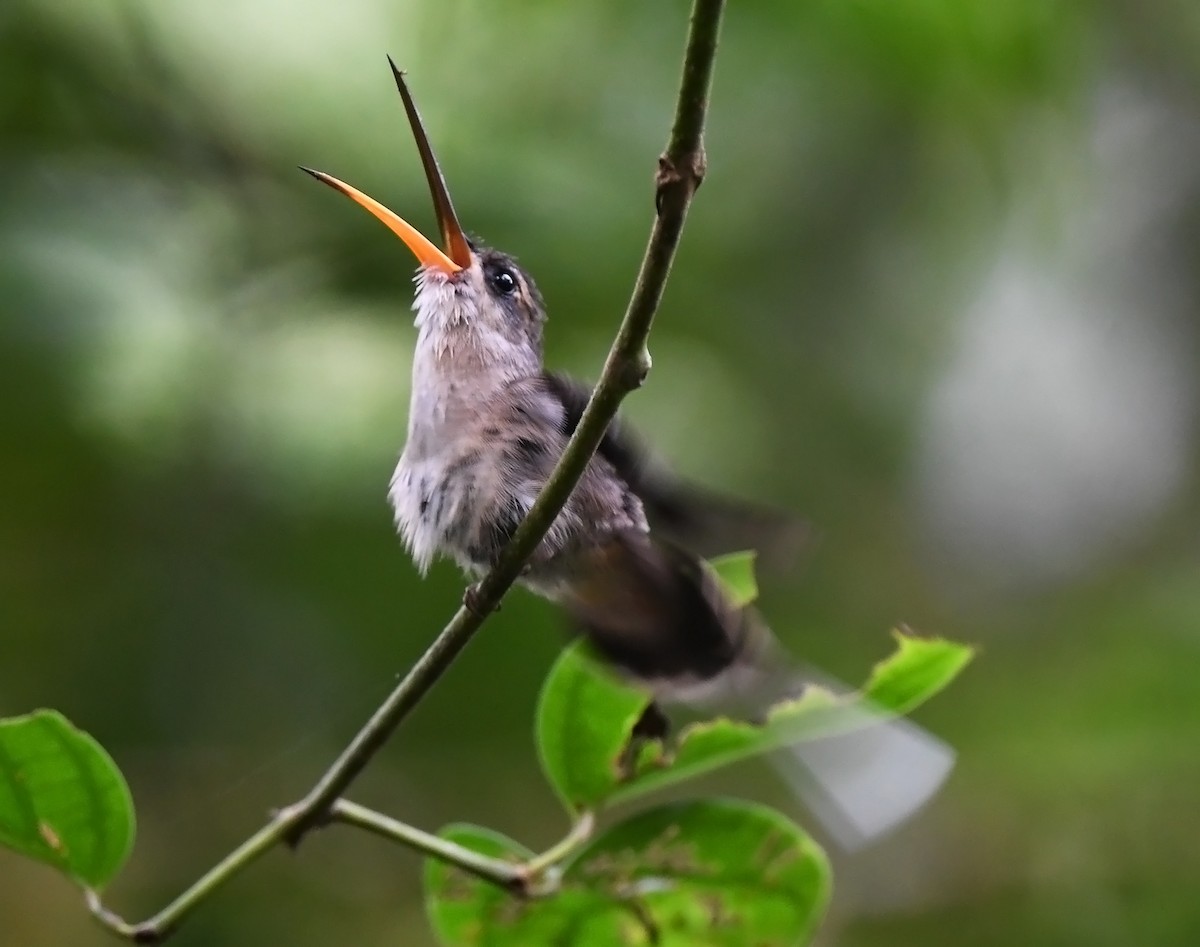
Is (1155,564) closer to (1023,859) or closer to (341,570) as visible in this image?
(1023,859)

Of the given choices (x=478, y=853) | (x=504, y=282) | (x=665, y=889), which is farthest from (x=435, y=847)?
(x=504, y=282)

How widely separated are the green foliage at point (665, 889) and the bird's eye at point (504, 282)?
0.75 metres

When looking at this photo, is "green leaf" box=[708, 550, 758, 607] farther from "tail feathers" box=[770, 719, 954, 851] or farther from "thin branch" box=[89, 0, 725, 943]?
"thin branch" box=[89, 0, 725, 943]

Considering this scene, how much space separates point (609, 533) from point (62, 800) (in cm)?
53

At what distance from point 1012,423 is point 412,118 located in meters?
2.97

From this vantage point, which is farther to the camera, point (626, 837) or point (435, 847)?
point (626, 837)

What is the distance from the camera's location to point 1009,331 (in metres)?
3.77

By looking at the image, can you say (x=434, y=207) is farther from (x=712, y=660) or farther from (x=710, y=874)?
(x=710, y=874)

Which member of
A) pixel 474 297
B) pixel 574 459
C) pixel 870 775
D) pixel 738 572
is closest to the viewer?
pixel 574 459

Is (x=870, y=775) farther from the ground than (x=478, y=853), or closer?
farther from the ground

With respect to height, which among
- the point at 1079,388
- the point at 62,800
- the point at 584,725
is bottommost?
the point at 62,800

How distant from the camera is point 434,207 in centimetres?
158

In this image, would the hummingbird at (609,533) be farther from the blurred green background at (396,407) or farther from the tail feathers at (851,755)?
the blurred green background at (396,407)

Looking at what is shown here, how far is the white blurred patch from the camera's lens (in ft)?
11.9
